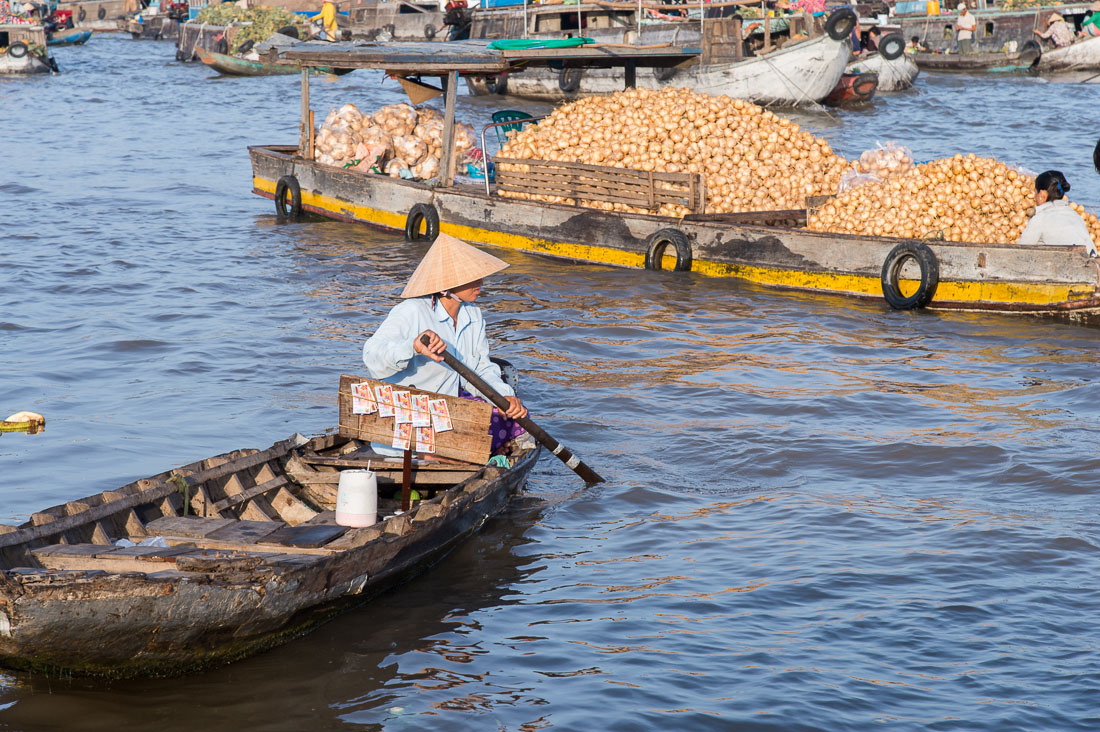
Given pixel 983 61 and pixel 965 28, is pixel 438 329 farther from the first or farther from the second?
pixel 965 28

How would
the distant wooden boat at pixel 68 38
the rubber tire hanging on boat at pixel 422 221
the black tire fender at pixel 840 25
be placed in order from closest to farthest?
the rubber tire hanging on boat at pixel 422 221, the black tire fender at pixel 840 25, the distant wooden boat at pixel 68 38

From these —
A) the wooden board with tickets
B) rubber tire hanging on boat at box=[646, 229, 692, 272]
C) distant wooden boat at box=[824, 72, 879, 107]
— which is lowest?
the wooden board with tickets

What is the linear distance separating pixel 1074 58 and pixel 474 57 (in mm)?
29289

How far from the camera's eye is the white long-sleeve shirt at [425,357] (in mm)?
6121

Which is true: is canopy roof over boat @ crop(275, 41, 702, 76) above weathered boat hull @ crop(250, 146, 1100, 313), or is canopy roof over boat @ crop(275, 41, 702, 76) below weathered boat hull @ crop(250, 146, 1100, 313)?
above

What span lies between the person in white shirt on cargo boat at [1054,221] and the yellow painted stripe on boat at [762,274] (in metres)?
0.42

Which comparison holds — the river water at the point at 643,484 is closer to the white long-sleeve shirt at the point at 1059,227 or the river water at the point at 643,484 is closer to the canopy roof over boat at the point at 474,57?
the white long-sleeve shirt at the point at 1059,227

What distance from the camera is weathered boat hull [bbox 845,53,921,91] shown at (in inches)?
1280

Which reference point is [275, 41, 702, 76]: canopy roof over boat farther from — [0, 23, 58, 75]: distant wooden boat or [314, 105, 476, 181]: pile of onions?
[0, 23, 58, 75]: distant wooden boat

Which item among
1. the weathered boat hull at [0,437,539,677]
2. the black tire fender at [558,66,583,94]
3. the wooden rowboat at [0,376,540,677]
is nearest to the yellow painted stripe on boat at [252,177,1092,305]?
the wooden rowboat at [0,376,540,677]

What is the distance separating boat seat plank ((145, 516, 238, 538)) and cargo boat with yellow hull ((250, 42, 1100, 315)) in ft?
24.6

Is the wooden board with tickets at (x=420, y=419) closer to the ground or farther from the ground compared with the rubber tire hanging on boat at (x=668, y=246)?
closer to the ground

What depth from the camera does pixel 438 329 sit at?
252 inches

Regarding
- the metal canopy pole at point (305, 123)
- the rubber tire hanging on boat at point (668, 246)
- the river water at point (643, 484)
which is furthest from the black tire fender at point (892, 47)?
the rubber tire hanging on boat at point (668, 246)
